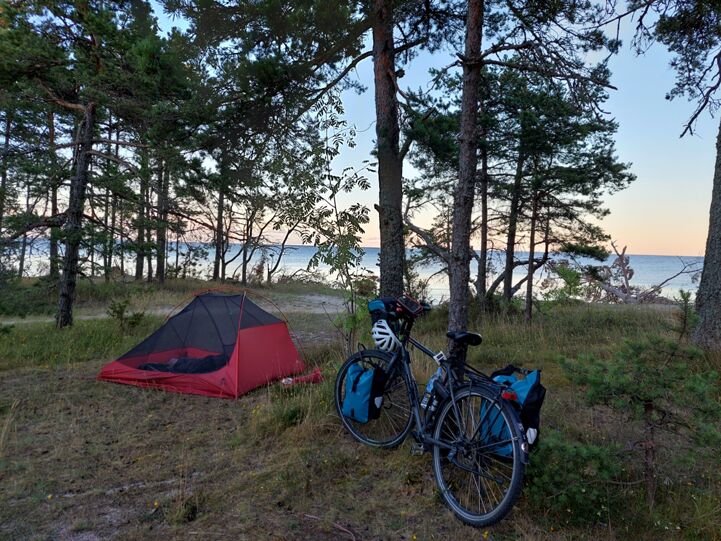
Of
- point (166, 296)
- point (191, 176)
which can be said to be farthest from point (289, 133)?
point (166, 296)

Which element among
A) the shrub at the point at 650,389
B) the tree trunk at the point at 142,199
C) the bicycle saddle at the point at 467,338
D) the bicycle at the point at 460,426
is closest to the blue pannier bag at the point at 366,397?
the bicycle at the point at 460,426

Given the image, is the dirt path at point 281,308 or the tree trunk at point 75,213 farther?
the dirt path at point 281,308

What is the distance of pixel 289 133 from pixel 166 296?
10.1m

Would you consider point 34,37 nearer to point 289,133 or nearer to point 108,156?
point 108,156

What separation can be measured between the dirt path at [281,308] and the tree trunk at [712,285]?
5.71 meters

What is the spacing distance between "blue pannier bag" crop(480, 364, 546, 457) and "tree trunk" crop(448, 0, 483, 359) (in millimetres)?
1794

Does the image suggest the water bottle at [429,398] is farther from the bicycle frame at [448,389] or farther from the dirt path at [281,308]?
the dirt path at [281,308]

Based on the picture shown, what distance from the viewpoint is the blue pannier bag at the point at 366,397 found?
11.4ft

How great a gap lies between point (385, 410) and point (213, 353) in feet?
10.7

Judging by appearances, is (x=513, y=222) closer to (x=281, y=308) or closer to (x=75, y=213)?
(x=281, y=308)

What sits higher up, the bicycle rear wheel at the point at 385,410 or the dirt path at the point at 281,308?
the dirt path at the point at 281,308

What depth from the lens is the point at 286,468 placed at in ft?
10.6

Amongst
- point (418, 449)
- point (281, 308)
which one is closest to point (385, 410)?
point (418, 449)

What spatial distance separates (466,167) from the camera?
4.31 meters
